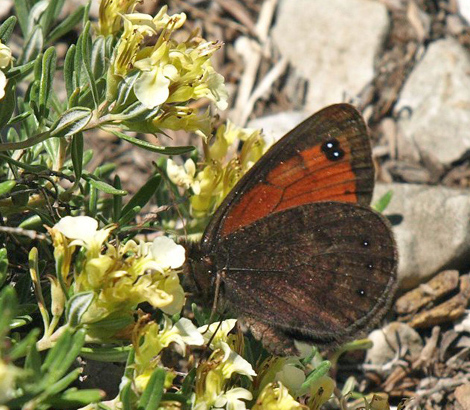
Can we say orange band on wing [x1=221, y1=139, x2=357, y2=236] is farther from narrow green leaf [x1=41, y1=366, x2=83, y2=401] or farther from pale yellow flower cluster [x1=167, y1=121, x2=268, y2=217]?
narrow green leaf [x1=41, y1=366, x2=83, y2=401]

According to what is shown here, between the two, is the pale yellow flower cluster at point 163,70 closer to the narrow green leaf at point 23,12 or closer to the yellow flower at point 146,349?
the yellow flower at point 146,349

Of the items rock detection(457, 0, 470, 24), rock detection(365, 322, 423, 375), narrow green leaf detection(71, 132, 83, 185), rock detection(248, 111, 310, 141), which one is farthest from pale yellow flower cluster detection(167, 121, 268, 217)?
rock detection(457, 0, 470, 24)

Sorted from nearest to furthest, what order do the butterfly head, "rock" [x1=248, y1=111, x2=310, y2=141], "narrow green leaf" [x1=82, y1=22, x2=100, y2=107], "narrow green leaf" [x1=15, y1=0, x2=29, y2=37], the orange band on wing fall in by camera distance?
"narrow green leaf" [x1=82, y1=22, x2=100, y2=107] → the butterfly head → the orange band on wing → "narrow green leaf" [x1=15, y1=0, x2=29, y2=37] → "rock" [x1=248, y1=111, x2=310, y2=141]

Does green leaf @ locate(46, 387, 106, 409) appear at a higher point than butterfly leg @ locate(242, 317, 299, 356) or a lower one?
higher

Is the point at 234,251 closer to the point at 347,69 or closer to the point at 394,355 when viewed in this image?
the point at 394,355

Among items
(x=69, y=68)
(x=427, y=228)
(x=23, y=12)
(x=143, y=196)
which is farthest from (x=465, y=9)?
(x=69, y=68)

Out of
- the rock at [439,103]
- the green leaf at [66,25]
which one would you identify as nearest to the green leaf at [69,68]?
the green leaf at [66,25]

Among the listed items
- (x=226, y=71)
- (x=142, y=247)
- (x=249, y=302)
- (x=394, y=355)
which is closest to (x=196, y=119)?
(x=142, y=247)
